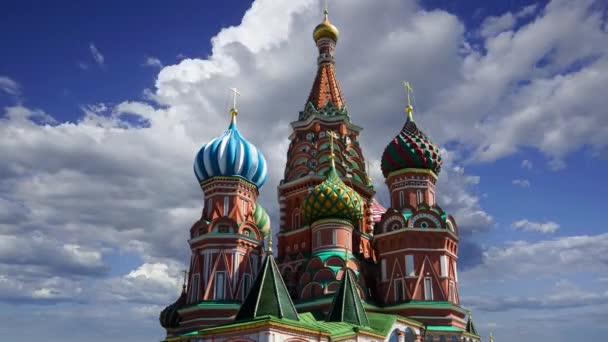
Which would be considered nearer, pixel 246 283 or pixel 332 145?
pixel 246 283

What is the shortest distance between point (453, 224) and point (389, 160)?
4.51m

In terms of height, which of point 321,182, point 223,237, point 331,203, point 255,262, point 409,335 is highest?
point 321,182

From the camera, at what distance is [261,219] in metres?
33.5

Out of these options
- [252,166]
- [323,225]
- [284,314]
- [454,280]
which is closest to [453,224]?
[454,280]

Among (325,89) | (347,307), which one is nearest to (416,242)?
(347,307)

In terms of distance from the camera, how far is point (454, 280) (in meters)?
27.5

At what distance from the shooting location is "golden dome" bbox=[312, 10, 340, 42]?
119 ft

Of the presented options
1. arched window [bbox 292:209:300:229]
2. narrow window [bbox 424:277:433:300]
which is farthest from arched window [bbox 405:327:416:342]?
arched window [bbox 292:209:300:229]

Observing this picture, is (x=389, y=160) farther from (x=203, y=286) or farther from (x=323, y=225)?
(x=203, y=286)

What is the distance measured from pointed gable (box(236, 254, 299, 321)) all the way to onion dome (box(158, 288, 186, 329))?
12.6 metres

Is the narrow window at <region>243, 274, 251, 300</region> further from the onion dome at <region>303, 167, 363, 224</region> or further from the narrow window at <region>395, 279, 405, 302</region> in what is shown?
the narrow window at <region>395, 279, 405, 302</region>

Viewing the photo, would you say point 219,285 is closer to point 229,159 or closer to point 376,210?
point 229,159

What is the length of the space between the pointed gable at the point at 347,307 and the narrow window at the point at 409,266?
18.4 ft

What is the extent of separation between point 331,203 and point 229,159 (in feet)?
20.7
